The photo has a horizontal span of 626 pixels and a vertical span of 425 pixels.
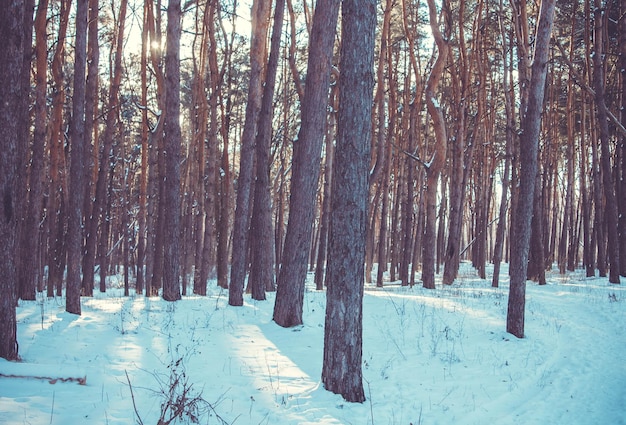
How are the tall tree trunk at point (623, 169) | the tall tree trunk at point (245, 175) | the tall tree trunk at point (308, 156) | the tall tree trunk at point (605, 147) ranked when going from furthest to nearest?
the tall tree trunk at point (623, 169), the tall tree trunk at point (605, 147), the tall tree trunk at point (245, 175), the tall tree trunk at point (308, 156)

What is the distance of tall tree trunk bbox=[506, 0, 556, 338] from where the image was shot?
7.76m

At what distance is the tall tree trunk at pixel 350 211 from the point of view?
16.1 feet

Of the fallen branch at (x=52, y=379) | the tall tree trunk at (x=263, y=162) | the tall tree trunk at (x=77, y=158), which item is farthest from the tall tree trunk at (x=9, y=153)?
the tall tree trunk at (x=263, y=162)

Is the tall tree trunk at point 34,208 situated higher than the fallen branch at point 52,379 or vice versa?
the tall tree trunk at point 34,208

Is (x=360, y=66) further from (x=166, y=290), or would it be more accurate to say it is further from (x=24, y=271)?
(x=24, y=271)

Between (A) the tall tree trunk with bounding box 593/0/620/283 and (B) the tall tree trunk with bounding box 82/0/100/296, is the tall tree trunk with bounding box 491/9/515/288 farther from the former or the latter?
(B) the tall tree trunk with bounding box 82/0/100/296

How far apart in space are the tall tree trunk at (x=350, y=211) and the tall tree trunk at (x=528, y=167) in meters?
4.12

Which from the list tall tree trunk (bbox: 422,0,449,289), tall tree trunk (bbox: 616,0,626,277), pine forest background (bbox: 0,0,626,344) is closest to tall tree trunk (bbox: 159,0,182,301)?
pine forest background (bbox: 0,0,626,344)

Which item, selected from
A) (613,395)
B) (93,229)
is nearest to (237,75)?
(93,229)

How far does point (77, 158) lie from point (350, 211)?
5.69 metres

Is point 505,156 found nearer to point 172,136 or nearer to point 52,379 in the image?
point 172,136

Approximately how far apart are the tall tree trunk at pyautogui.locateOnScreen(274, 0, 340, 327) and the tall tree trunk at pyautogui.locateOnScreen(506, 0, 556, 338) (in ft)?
11.6

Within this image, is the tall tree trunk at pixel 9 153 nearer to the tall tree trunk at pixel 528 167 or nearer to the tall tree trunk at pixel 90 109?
the tall tree trunk at pixel 90 109

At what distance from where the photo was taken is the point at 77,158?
8.12m
